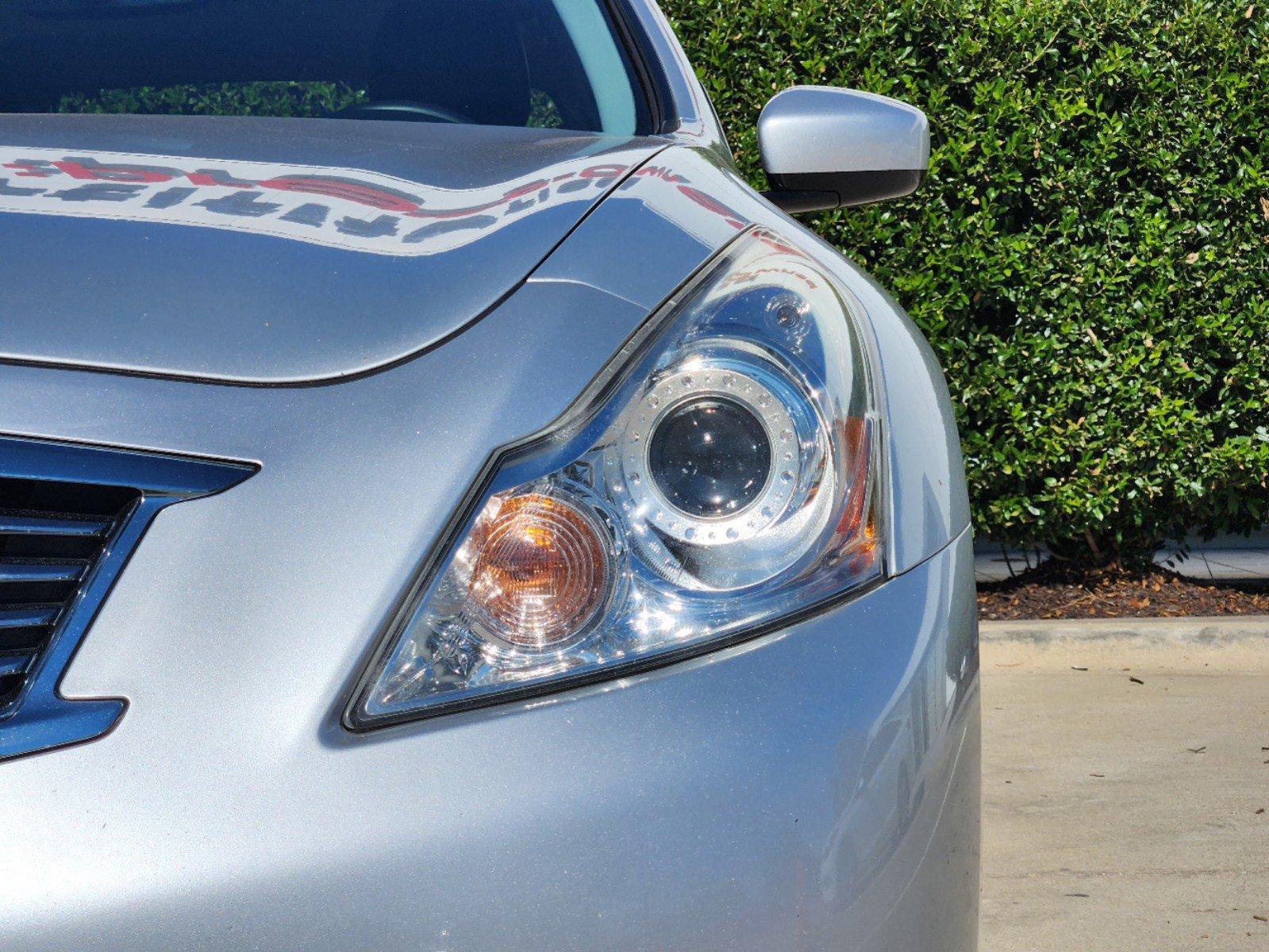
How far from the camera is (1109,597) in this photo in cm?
480

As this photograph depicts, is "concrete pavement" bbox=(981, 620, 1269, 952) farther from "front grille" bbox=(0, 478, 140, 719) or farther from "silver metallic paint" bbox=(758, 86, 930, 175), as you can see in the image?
"front grille" bbox=(0, 478, 140, 719)

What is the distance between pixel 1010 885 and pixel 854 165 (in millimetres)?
1548

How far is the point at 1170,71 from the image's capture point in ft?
14.6

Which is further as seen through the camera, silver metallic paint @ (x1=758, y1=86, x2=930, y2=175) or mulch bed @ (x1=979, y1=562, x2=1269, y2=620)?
mulch bed @ (x1=979, y1=562, x2=1269, y2=620)

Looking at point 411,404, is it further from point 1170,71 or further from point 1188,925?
point 1170,71

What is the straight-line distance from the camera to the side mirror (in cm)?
189

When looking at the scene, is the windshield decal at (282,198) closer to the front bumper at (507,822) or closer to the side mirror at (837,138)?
the front bumper at (507,822)

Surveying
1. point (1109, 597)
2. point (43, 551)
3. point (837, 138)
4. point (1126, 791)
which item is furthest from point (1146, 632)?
point (43, 551)

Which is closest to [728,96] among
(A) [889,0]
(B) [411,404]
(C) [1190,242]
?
(A) [889,0]

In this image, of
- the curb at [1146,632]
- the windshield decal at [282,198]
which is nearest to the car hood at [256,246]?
the windshield decal at [282,198]

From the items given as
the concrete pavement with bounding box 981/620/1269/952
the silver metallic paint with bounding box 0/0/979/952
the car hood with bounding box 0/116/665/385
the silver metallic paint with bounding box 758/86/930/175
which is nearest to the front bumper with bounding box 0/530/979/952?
the silver metallic paint with bounding box 0/0/979/952

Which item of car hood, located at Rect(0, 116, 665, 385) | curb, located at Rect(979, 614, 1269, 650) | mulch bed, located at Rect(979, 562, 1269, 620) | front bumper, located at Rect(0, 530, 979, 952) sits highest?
mulch bed, located at Rect(979, 562, 1269, 620)

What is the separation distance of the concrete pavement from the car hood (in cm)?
183

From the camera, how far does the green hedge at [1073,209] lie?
14.6ft
